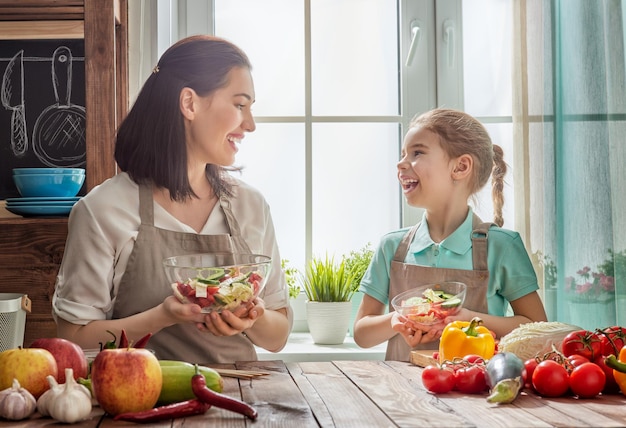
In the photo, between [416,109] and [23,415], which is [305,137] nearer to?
[416,109]

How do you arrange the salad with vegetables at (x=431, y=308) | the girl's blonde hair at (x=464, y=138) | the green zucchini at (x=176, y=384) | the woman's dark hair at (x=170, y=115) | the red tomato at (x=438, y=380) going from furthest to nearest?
the girl's blonde hair at (x=464, y=138) → the woman's dark hair at (x=170, y=115) → the salad with vegetables at (x=431, y=308) → the red tomato at (x=438, y=380) → the green zucchini at (x=176, y=384)

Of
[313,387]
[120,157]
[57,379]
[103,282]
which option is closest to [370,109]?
[120,157]

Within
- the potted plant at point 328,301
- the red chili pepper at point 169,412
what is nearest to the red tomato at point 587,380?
the red chili pepper at point 169,412

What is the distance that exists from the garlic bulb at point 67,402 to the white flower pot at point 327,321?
1.73 metres

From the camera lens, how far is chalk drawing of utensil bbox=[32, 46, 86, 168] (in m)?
2.76

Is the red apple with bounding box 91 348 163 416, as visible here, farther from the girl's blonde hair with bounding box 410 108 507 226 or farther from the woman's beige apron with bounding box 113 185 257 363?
the girl's blonde hair with bounding box 410 108 507 226

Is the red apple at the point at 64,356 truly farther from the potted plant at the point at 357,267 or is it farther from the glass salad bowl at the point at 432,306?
the potted plant at the point at 357,267

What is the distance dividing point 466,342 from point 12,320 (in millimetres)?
1397

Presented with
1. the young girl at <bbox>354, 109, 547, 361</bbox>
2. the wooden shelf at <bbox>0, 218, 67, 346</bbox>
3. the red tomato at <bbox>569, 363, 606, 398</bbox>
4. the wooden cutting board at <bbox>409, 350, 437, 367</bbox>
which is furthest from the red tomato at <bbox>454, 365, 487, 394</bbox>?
the wooden shelf at <bbox>0, 218, 67, 346</bbox>

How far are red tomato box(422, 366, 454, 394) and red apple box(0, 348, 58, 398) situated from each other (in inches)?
25.9

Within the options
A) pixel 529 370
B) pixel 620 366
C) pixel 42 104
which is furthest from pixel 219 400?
pixel 42 104

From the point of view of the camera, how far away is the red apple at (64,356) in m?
1.40

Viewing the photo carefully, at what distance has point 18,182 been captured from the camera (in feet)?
8.39

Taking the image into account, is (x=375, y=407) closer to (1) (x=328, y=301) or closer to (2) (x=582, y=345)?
(2) (x=582, y=345)
